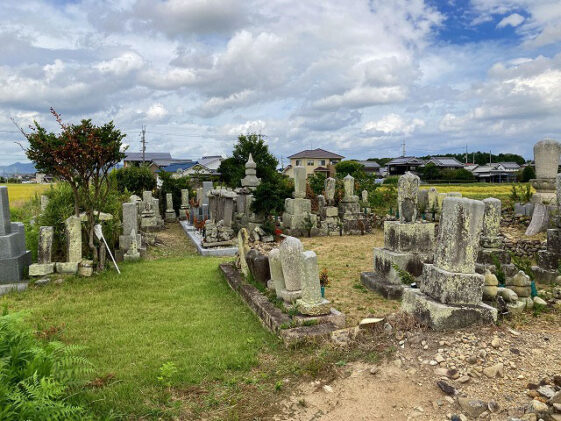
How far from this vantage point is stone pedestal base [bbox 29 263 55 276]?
757 cm

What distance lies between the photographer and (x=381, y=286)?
6.66 m

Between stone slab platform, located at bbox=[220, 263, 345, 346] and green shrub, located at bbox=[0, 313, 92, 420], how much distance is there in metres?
2.12

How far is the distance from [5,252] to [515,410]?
27.1 ft

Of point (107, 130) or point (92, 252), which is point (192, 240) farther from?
point (107, 130)

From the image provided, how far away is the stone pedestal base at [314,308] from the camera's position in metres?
4.88

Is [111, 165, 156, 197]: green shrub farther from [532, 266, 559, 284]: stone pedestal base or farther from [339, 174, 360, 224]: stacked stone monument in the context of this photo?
[532, 266, 559, 284]: stone pedestal base

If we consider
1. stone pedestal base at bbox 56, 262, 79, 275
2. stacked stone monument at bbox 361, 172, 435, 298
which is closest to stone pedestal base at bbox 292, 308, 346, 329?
stacked stone monument at bbox 361, 172, 435, 298

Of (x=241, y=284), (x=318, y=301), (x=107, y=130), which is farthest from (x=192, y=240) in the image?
(x=318, y=301)

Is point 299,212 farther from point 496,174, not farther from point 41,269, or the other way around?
point 496,174

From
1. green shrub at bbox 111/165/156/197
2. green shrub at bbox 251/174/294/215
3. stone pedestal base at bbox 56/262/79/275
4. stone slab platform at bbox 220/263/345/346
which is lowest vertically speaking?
stone slab platform at bbox 220/263/345/346

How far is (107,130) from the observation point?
8.29 metres

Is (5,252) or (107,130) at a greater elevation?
(107,130)

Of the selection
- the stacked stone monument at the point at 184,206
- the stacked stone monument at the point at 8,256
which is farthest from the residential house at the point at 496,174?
the stacked stone monument at the point at 8,256

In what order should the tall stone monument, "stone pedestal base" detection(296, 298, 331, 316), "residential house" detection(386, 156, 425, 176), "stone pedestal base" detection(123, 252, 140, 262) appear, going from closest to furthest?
"stone pedestal base" detection(296, 298, 331, 316), "stone pedestal base" detection(123, 252, 140, 262), the tall stone monument, "residential house" detection(386, 156, 425, 176)
